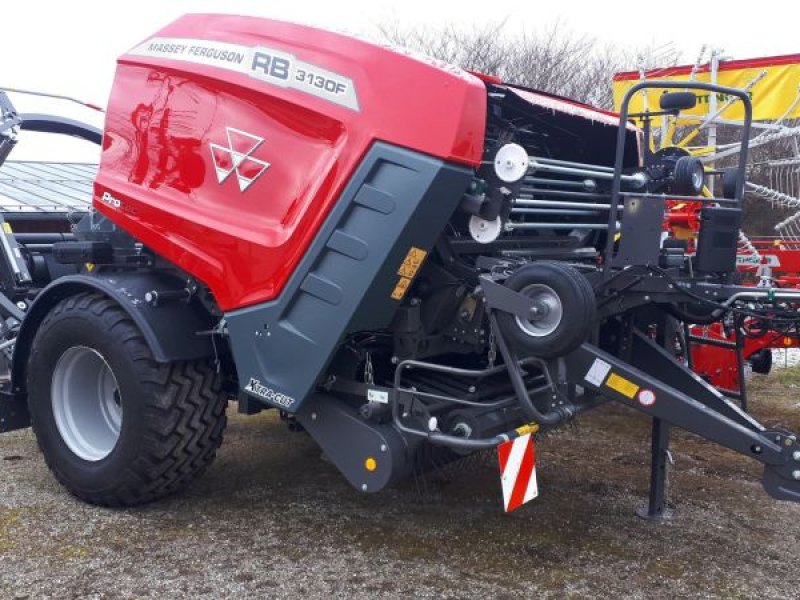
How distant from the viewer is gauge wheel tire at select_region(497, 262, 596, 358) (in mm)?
2893

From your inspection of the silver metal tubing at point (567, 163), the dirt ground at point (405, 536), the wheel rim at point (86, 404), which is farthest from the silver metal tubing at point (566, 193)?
the wheel rim at point (86, 404)

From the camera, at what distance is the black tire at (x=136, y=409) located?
3.62 metres

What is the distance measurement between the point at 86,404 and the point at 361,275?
1.87 metres

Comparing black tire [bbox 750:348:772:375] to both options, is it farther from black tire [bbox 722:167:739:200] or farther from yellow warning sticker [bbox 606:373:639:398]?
yellow warning sticker [bbox 606:373:639:398]

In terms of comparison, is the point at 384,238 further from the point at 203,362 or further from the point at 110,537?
the point at 110,537

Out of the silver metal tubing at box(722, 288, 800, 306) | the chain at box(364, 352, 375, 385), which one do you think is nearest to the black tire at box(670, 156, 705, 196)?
the silver metal tubing at box(722, 288, 800, 306)

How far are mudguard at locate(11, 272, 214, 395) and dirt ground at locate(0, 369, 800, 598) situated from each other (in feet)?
2.68

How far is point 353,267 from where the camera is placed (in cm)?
311

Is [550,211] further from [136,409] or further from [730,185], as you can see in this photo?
[136,409]

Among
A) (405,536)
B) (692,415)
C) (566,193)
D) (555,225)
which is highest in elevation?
(566,193)

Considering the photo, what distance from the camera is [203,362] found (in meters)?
3.75

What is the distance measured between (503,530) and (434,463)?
466 mm

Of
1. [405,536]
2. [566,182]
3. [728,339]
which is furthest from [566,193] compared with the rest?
[728,339]

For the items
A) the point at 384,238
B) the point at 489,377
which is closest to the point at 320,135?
the point at 384,238
